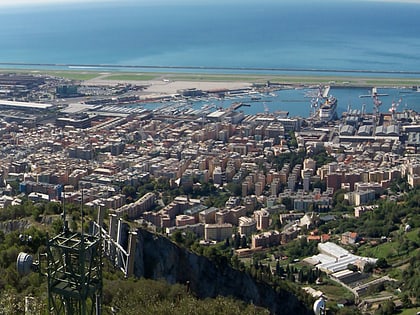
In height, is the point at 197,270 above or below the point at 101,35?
below

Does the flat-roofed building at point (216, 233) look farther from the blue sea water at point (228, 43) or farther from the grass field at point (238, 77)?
the blue sea water at point (228, 43)

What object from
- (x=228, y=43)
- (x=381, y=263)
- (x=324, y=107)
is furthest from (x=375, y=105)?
(x=228, y=43)


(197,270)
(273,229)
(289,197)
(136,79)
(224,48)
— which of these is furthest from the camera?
(224,48)

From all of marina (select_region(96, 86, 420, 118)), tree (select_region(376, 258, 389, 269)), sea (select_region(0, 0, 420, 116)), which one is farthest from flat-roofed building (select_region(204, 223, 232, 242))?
sea (select_region(0, 0, 420, 116))

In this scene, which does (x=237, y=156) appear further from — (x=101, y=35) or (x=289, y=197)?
(x=101, y=35)

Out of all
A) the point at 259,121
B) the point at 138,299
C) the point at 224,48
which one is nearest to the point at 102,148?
the point at 259,121

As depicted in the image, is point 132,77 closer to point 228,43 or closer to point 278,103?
point 278,103
